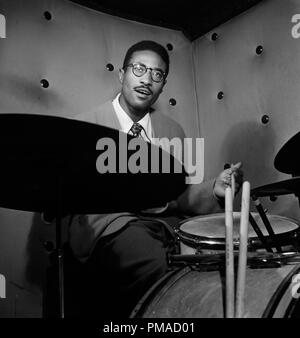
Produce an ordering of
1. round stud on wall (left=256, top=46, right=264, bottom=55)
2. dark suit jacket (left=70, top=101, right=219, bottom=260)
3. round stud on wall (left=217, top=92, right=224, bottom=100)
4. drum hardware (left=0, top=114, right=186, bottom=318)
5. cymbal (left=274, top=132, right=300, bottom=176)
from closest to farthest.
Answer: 1. drum hardware (left=0, top=114, right=186, bottom=318)
2. cymbal (left=274, top=132, right=300, bottom=176)
3. dark suit jacket (left=70, top=101, right=219, bottom=260)
4. round stud on wall (left=256, top=46, right=264, bottom=55)
5. round stud on wall (left=217, top=92, right=224, bottom=100)

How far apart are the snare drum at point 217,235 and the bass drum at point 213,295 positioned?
0.08 m

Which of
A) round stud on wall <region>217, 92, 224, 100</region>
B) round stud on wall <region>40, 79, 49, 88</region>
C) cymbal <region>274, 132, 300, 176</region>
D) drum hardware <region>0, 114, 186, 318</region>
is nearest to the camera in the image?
drum hardware <region>0, 114, 186, 318</region>

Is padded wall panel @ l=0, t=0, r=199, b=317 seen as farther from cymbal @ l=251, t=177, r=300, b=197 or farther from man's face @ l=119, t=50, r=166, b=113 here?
cymbal @ l=251, t=177, r=300, b=197

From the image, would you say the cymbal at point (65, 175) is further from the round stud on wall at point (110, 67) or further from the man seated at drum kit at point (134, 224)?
the round stud on wall at point (110, 67)

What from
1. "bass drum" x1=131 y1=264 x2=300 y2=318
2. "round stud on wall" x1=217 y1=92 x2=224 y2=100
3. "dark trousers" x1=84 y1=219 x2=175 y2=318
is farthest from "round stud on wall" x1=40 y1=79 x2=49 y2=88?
"bass drum" x1=131 y1=264 x2=300 y2=318

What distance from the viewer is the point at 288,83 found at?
139cm

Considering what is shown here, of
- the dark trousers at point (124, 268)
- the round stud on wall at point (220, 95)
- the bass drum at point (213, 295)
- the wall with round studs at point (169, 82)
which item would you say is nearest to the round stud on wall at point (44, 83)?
the wall with round studs at point (169, 82)

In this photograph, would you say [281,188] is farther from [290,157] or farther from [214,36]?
[214,36]

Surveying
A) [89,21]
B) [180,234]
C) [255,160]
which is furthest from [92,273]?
[89,21]

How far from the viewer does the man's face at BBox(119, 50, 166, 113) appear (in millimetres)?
1381

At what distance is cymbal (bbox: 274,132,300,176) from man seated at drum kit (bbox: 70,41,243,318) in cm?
14

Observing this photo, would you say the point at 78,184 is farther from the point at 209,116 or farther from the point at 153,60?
the point at 209,116

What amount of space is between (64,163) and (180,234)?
1.37ft

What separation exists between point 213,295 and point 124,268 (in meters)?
0.40
